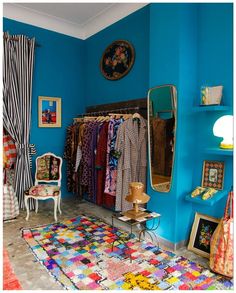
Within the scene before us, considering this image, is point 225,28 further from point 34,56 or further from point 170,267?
point 34,56

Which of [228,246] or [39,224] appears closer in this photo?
[228,246]

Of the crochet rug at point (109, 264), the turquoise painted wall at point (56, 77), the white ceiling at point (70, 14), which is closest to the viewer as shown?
the crochet rug at point (109, 264)

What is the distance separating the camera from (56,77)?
4.34 m

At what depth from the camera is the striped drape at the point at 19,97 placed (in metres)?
3.71

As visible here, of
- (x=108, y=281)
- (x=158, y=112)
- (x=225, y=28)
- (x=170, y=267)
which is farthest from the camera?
(x=158, y=112)

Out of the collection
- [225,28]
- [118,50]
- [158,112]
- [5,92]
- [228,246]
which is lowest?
[228,246]

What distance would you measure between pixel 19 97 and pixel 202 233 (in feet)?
10.5

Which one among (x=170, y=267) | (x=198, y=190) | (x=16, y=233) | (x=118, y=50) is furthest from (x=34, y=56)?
A: (x=170, y=267)

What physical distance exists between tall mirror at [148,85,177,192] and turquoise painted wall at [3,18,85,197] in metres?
2.02

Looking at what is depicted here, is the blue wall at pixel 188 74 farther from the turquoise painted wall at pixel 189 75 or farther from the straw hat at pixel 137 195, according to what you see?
the straw hat at pixel 137 195

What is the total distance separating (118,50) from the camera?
3.88 metres

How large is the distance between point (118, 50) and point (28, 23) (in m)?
1.53

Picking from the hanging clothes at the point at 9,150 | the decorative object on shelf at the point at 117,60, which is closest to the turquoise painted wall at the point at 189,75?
the decorative object on shelf at the point at 117,60

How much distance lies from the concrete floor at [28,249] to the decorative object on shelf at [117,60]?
2.17 meters
